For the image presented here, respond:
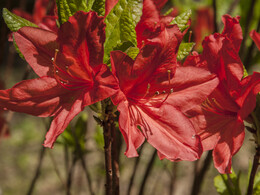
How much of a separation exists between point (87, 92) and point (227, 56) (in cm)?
39

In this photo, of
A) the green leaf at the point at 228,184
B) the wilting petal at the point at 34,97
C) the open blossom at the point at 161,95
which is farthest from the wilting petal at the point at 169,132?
the green leaf at the point at 228,184

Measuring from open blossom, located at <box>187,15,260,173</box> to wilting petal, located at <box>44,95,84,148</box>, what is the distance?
351 millimetres

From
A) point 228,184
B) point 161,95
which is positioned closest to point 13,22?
point 161,95

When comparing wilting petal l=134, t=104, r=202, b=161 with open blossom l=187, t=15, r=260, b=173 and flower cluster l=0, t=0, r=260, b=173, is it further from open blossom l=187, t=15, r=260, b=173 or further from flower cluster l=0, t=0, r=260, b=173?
open blossom l=187, t=15, r=260, b=173

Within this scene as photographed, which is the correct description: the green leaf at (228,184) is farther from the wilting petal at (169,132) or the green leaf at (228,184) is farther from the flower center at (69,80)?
the flower center at (69,80)

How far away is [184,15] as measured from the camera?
1.02 m

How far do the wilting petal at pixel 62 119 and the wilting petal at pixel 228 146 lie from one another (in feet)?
1.34

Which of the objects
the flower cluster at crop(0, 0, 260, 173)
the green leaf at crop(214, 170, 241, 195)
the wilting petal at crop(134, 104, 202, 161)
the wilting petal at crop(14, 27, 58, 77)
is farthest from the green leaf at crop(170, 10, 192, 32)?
the green leaf at crop(214, 170, 241, 195)

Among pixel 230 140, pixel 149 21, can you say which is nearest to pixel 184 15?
pixel 149 21

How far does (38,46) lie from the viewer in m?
0.93

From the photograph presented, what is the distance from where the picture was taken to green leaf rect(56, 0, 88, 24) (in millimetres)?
890

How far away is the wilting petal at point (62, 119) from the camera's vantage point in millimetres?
868

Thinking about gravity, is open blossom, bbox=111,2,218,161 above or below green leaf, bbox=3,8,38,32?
below

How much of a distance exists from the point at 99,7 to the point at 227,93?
1.43ft
